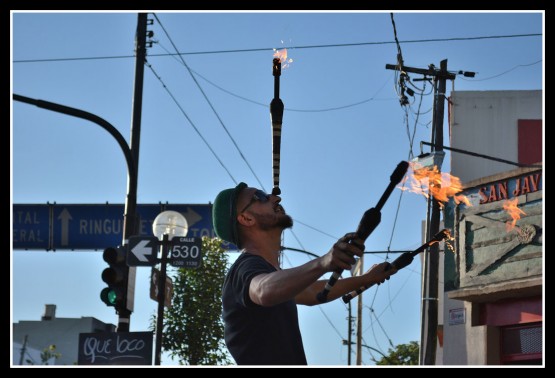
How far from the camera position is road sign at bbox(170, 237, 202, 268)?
47.5ft

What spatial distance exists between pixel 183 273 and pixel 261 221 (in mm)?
27246

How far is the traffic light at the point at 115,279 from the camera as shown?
1407cm

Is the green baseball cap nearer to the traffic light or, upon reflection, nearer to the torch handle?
the torch handle

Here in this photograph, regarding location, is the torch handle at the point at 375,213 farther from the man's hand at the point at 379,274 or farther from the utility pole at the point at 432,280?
the utility pole at the point at 432,280

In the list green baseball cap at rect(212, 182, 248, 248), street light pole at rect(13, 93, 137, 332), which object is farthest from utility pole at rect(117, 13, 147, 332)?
green baseball cap at rect(212, 182, 248, 248)

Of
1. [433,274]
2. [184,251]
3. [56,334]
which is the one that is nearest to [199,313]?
[433,274]

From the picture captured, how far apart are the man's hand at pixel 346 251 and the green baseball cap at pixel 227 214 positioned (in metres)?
1.34

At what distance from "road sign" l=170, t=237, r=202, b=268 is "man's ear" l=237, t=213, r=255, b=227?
846 centimetres

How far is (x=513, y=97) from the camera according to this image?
27281 mm

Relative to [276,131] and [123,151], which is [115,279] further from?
[276,131]

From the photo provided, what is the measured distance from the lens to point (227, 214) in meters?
6.11

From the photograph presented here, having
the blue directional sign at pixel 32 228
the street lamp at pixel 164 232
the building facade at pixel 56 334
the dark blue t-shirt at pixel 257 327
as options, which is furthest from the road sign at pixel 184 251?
the building facade at pixel 56 334
